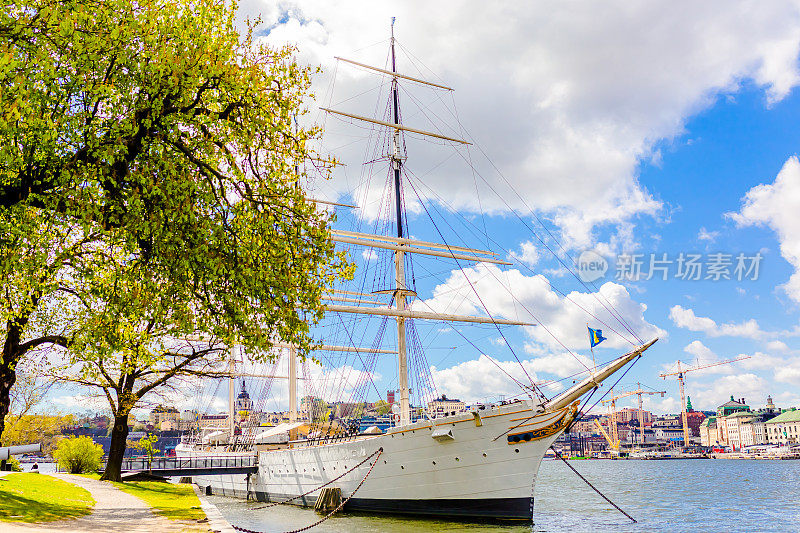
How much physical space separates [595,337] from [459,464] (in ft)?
24.7

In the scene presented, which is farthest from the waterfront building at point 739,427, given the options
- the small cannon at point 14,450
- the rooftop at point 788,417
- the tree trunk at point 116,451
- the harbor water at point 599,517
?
the small cannon at point 14,450

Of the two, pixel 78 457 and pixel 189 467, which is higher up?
pixel 78 457

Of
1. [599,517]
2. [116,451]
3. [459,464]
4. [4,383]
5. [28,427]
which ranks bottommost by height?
[599,517]

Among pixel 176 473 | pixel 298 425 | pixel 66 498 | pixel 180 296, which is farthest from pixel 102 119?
pixel 298 425

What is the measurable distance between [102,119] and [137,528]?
29.2ft

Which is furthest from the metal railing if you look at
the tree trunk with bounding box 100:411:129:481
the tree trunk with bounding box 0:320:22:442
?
the tree trunk with bounding box 0:320:22:442

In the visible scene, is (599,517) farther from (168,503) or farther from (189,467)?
(189,467)

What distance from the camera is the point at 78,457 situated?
35.6 metres

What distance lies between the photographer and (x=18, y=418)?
52.6 m

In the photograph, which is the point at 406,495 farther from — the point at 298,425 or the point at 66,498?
the point at 298,425

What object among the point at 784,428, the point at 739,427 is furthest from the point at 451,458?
the point at 739,427

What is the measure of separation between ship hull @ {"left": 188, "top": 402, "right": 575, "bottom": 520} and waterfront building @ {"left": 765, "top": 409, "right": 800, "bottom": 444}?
181457mm

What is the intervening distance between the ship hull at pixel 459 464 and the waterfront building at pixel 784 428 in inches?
7144

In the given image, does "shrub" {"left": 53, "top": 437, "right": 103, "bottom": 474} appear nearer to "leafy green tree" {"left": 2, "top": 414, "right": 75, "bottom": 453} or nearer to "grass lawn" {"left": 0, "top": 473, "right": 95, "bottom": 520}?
"grass lawn" {"left": 0, "top": 473, "right": 95, "bottom": 520}
